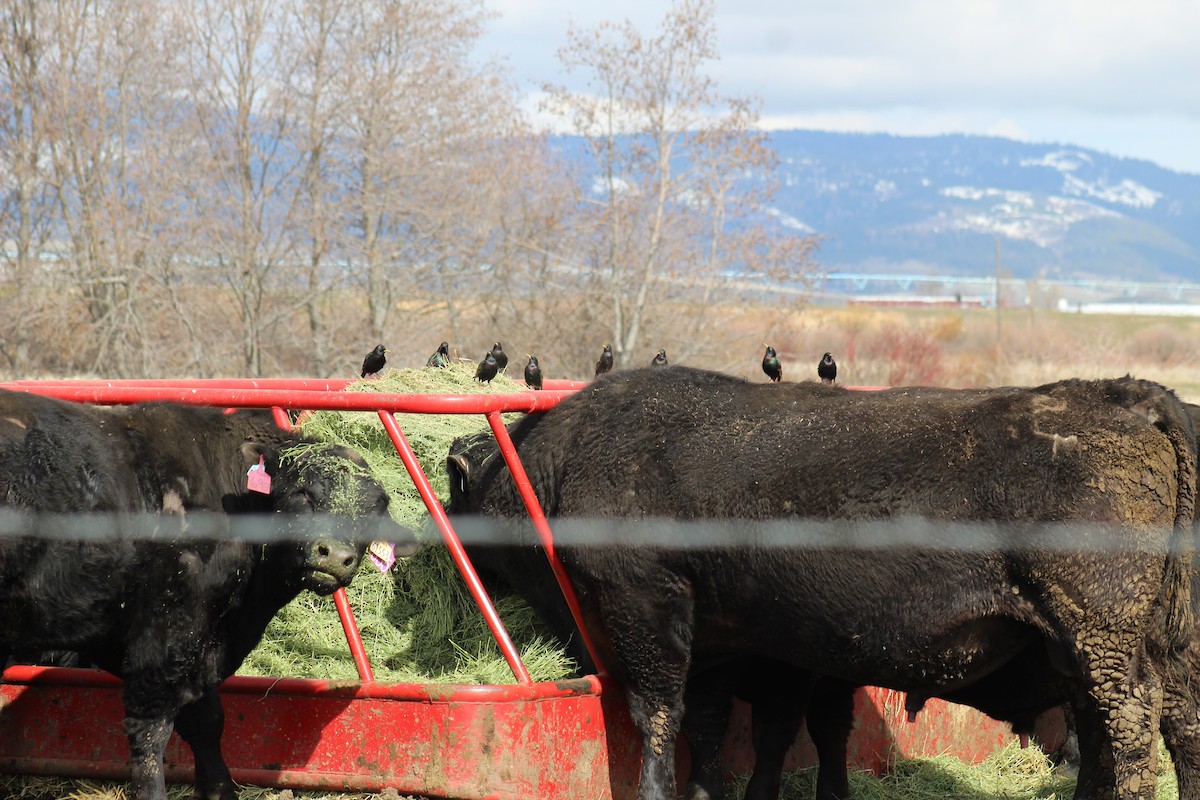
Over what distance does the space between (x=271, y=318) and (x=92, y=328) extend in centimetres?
293

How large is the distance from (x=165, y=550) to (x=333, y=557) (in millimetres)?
636

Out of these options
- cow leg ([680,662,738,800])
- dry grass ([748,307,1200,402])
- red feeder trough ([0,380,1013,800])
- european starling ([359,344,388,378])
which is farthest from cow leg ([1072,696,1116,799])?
dry grass ([748,307,1200,402])

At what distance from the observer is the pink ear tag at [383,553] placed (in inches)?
182

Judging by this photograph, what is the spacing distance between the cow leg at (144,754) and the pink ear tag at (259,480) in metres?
0.95

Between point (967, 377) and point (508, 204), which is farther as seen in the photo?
point (967, 377)

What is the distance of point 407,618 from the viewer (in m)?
5.60

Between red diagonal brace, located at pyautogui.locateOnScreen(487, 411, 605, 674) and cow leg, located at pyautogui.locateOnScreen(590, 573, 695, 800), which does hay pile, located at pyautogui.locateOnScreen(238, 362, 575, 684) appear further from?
cow leg, located at pyautogui.locateOnScreen(590, 573, 695, 800)

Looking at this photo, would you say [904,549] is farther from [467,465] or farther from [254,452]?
[254,452]

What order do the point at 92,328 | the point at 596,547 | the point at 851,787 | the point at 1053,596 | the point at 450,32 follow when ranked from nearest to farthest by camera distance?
the point at 1053,596
the point at 596,547
the point at 851,787
the point at 92,328
the point at 450,32

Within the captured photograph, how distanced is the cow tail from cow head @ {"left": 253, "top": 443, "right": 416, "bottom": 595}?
2.79 meters

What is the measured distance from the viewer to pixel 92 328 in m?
20.3

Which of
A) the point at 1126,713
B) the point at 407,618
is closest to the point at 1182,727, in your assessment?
the point at 1126,713

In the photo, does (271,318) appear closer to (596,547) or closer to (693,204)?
(693,204)

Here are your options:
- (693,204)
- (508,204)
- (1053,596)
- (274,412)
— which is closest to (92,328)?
(508,204)
